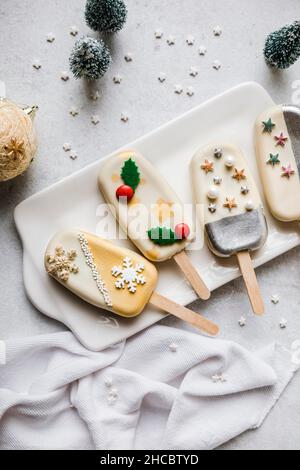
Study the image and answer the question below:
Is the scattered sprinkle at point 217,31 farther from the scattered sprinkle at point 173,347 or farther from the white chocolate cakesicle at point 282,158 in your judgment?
the scattered sprinkle at point 173,347

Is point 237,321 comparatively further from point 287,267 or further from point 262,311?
point 287,267

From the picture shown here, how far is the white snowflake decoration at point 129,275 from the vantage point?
4.74 ft

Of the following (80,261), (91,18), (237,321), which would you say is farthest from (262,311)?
(91,18)

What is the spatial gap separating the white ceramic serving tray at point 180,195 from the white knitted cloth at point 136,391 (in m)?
0.06

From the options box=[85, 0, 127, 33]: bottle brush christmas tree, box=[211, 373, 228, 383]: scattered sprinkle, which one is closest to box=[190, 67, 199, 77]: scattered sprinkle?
box=[85, 0, 127, 33]: bottle brush christmas tree

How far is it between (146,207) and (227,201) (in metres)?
0.21

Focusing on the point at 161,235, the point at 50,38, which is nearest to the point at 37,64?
the point at 50,38

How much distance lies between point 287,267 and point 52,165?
0.69 meters

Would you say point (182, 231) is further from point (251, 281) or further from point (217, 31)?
point (217, 31)

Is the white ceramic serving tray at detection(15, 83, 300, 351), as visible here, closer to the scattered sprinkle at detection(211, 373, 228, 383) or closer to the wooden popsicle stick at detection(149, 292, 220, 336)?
the wooden popsicle stick at detection(149, 292, 220, 336)

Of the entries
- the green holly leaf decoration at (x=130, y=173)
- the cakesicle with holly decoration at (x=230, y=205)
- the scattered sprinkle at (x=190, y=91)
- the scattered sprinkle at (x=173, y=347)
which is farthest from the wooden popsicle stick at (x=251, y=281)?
the scattered sprinkle at (x=190, y=91)

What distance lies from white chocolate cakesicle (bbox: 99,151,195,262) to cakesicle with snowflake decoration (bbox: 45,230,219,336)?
0.05 meters

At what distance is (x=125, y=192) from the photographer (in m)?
1.45

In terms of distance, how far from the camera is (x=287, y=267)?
62.4 inches
